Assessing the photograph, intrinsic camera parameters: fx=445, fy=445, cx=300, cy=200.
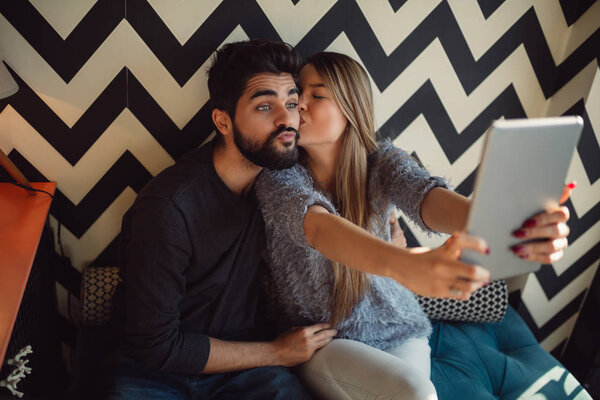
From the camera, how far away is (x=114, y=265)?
5.16 ft

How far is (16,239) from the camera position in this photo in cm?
114

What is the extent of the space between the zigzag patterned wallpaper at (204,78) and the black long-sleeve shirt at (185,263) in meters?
0.30

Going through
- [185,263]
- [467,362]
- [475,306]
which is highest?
[185,263]

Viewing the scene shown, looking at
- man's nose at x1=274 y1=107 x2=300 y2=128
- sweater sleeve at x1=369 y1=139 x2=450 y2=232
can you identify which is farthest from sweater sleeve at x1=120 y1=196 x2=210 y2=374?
sweater sleeve at x1=369 y1=139 x2=450 y2=232

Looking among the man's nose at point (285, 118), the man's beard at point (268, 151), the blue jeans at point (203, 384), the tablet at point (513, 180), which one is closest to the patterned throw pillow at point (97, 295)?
the blue jeans at point (203, 384)

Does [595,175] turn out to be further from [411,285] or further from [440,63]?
[411,285]

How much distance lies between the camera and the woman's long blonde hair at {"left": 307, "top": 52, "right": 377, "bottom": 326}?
1.26 metres

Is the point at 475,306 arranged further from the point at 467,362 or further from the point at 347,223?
the point at 347,223

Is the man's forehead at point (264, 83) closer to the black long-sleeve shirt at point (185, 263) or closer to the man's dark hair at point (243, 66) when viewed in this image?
the man's dark hair at point (243, 66)

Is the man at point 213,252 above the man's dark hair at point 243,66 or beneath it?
beneath

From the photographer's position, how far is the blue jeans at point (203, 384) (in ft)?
3.92

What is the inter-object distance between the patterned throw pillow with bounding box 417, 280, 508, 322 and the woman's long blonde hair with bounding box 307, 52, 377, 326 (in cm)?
42

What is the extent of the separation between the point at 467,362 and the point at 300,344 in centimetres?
59

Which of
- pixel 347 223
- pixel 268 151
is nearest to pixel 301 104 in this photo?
pixel 268 151
